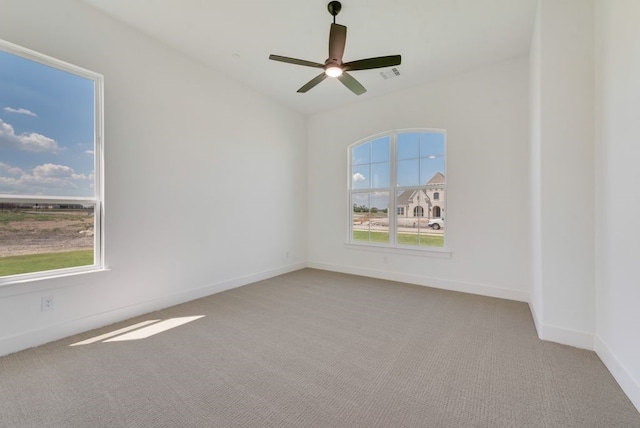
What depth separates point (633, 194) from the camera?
1725 mm

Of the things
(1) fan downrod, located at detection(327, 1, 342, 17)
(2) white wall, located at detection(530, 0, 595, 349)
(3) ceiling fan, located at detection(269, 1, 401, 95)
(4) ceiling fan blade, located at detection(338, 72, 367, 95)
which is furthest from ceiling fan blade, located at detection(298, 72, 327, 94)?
(2) white wall, located at detection(530, 0, 595, 349)

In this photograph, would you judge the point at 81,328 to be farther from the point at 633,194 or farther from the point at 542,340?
the point at 633,194

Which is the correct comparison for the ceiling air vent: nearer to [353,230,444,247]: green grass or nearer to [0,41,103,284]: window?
[353,230,444,247]: green grass

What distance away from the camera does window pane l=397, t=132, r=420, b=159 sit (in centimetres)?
440

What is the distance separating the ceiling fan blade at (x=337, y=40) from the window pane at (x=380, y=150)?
96.2 inches

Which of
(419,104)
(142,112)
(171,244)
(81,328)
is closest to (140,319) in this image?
(81,328)

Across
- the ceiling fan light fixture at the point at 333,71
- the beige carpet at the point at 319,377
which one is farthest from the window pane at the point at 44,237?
the ceiling fan light fixture at the point at 333,71

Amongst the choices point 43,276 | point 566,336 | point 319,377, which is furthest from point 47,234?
point 566,336

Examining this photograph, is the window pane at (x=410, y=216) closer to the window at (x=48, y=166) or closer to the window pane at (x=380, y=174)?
the window pane at (x=380, y=174)

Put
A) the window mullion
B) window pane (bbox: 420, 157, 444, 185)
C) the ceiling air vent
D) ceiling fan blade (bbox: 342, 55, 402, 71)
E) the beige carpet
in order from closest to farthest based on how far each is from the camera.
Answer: the beige carpet < ceiling fan blade (bbox: 342, 55, 402, 71) < the ceiling air vent < window pane (bbox: 420, 157, 444, 185) < the window mullion

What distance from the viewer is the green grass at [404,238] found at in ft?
13.8

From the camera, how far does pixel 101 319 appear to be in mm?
2711

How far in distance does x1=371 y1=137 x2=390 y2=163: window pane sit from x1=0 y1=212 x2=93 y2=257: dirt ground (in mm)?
4128

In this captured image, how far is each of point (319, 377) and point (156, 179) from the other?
2807 mm
